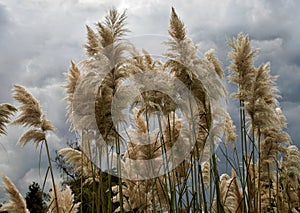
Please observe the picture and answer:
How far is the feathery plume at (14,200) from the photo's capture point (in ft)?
14.8

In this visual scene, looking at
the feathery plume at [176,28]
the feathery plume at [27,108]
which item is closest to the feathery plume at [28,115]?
the feathery plume at [27,108]

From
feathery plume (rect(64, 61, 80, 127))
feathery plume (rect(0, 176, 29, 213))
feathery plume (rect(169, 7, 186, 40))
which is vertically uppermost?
feathery plume (rect(169, 7, 186, 40))

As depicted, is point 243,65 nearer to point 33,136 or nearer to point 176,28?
point 176,28

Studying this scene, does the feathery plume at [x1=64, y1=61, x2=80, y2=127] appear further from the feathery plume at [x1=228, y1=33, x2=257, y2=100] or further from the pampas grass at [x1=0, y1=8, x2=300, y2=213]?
the feathery plume at [x1=228, y1=33, x2=257, y2=100]

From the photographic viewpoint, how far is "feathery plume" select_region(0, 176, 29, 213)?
4.52 m

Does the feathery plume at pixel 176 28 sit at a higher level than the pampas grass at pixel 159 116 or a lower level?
higher

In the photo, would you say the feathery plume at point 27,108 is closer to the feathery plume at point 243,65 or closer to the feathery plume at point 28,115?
the feathery plume at point 28,115

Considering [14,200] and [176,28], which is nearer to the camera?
[176,28]

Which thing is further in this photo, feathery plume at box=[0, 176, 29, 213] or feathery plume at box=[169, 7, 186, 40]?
feathery plume at box=[0, 176, 29, 213]

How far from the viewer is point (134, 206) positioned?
16.5ft

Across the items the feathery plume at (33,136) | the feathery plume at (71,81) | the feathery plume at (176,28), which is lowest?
the feathery plume at (33,136)

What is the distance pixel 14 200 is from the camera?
4570mm

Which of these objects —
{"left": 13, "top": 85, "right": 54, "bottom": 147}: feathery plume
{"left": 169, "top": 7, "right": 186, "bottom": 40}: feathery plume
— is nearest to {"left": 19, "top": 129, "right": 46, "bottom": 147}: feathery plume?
{"left": 13, "top": 85, "right": 54, "bottom": 147}: feathery plume

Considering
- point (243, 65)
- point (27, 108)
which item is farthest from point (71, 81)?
point (243, 65)
